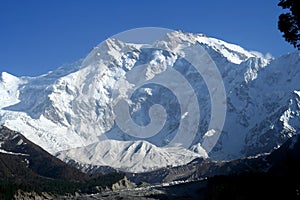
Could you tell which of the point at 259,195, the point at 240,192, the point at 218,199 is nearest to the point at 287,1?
the point at 259,195

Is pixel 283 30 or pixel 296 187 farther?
pixel 296 187

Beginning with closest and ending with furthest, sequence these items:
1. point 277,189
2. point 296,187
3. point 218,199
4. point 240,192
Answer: point 296,187 < point 277,189 < point 240,192 < point 218,199

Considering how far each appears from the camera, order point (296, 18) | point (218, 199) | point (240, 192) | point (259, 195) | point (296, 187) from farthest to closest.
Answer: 1. point (218, 199)
2. point (240, 192)
3. point (259, 195)
4. point (296, 187)
5. point (296, 18)

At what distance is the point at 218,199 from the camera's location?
326 feet

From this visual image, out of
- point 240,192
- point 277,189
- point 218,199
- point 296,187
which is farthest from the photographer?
point 218,199

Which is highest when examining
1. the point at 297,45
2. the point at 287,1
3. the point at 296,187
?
the point at 287,1

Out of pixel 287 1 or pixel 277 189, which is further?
pixel 277 189

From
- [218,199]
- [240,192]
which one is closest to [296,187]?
[240,192]

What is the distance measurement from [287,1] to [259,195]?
108ft

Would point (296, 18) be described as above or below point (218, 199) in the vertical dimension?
above

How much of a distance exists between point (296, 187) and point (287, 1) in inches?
842

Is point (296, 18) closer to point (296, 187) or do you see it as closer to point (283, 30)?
point (283, 30)

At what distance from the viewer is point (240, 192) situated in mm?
90500

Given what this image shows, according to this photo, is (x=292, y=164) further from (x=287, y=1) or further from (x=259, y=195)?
(x=287, y=1)
